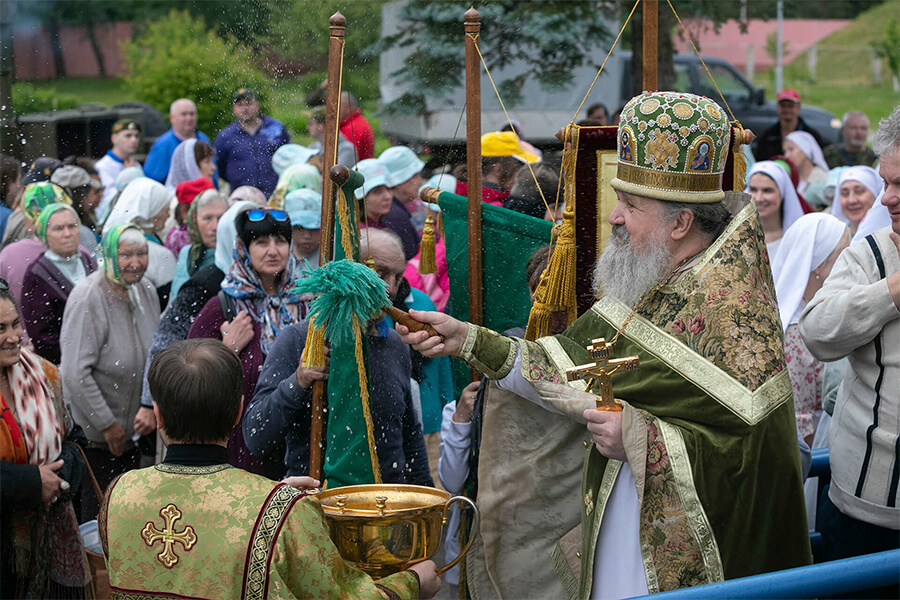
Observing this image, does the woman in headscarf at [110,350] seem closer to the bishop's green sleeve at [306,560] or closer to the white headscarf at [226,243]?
the white headscarf at [226,243]

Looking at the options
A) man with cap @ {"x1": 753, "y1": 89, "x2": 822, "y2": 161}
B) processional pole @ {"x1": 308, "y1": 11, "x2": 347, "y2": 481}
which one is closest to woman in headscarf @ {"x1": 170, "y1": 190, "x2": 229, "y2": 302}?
processional pole @ {"x1": 308, "y1": 11, "x2": 347, "y2": 481}

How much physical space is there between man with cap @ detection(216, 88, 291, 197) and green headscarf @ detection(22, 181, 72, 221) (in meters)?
2.56

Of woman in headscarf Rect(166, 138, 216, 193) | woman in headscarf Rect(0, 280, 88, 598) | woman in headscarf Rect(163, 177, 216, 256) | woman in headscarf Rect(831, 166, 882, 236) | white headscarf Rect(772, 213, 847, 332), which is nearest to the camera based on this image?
woman in headscarf Rect(0, 280, 88, 598)

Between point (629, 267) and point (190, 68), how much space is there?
12076 millimetres

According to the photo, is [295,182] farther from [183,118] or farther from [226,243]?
Result: [183,118]

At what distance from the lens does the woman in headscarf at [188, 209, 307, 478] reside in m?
4.35

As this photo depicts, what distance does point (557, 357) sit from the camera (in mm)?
3285

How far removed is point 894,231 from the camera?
3.14 metres

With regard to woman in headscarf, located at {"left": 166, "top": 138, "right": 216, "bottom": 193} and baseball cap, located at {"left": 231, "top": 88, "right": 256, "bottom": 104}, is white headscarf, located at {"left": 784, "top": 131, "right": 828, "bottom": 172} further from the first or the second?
woman in headscarf, located at {"left": 166, "top": 138, "right": 216, "bottom": 193}

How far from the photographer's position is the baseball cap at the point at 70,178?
6.93 metres

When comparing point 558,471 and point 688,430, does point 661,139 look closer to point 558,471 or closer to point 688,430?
point 688,430

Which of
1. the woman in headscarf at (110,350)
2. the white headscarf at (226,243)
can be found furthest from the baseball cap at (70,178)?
the white headscarf at (226,243)

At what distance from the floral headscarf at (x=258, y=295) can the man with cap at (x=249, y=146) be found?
4.02 m

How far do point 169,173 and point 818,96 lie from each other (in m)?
19.0
